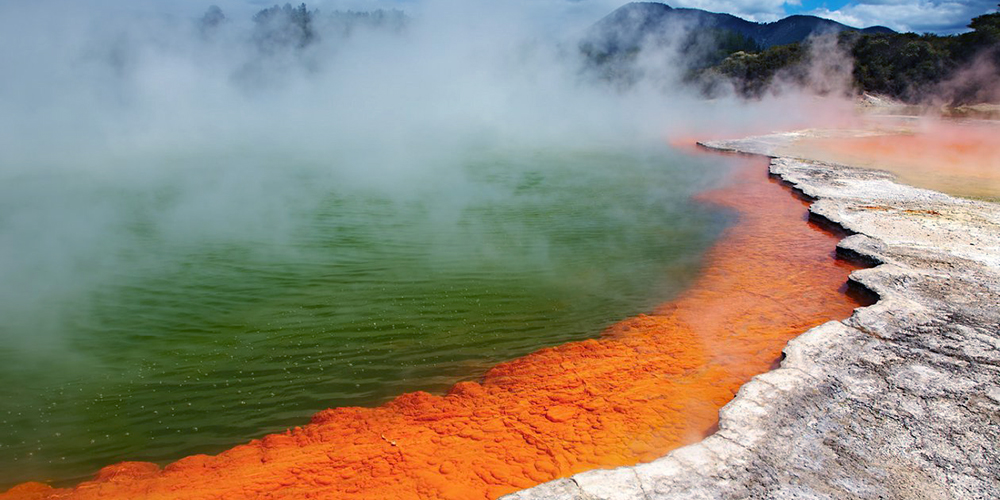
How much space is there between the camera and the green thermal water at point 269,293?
2.98m

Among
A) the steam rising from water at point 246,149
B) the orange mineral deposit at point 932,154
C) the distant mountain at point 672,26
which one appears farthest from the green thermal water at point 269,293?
the distant mountain at point 672,26

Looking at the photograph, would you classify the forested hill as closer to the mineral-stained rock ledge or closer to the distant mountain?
the distant mountain

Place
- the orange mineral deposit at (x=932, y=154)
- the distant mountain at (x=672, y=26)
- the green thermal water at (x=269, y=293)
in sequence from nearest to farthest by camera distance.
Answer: the green thermal water at (x=269, y=293), the orange mineral deposit at (x=932, y=154), the distant mountain at (x=672, y=26)

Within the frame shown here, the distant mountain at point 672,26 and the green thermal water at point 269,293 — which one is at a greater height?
the distant mountain at point 672,26

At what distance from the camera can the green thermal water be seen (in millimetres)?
2980

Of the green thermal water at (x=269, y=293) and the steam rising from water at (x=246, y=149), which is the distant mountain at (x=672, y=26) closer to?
the steam rising from water at (x=246, y=149)

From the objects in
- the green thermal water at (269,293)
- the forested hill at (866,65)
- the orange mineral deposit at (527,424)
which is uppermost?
the forested hill at (866,65)

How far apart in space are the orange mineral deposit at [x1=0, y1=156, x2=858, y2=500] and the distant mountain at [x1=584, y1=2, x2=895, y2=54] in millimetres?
24529

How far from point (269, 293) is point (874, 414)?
380 centimetres

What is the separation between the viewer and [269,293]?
4.27 metres

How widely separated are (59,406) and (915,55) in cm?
2333

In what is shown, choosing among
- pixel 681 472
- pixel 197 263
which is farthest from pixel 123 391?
pixel 681 472

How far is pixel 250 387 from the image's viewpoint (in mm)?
3158

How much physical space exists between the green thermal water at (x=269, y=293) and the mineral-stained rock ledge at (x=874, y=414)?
4.51ft
